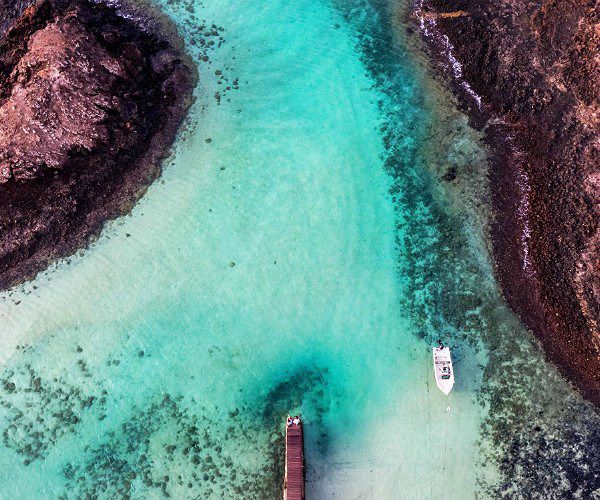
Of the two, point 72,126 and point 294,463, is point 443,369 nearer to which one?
point 294,463

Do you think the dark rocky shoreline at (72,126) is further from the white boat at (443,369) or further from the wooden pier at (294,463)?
the white boat at (443,369)

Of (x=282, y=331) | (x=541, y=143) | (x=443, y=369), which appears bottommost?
(x=443, y=369)

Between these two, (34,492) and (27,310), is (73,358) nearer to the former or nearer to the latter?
(27,310)

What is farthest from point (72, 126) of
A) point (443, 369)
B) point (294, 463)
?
point (443, 369)

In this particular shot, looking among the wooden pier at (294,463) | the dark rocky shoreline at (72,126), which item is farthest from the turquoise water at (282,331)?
the dark rocky shoreline at (72,126)

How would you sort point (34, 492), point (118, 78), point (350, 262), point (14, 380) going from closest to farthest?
point (34, 492), point (14, 380), point (350, 262), point (118, 78)

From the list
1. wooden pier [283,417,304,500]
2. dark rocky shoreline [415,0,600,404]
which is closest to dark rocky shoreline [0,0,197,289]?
wooden pier [283,417,304,500]

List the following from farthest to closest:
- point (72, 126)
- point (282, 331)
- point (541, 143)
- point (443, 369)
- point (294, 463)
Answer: point (541, 143), point (72, 126), point (282, 331), point (443, 369), point (294, 463)

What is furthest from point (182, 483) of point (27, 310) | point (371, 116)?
point (371, 116)
